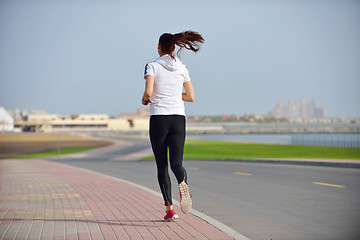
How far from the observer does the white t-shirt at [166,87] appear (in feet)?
20.0

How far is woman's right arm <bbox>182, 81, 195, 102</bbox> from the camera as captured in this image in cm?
630

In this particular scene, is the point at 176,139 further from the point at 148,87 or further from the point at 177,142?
the point at 148,87

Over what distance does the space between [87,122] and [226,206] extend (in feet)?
634

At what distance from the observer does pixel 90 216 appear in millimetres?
7254

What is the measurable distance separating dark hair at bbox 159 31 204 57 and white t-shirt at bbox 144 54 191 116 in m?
0.11

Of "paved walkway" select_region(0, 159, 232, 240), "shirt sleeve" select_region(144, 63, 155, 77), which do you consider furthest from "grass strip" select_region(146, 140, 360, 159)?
"shirt sleeve" select_region(144, 63, 155, 77)

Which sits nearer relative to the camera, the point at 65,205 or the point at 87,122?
the point at 65,205

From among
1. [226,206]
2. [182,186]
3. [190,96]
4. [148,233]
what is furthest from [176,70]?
[226,206]

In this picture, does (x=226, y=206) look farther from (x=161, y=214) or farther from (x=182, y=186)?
(x=182, y=186)

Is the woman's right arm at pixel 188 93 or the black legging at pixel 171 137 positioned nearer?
the black legging at pixel 171 137

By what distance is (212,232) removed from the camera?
5.99 metres

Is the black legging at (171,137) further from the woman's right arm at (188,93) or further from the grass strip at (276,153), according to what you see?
the grass strip at (276,153)

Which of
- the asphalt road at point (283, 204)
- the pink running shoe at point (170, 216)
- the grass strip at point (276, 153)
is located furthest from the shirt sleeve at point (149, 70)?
the grass strip at point (276, 153)

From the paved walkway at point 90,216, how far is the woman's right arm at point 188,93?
156cm
